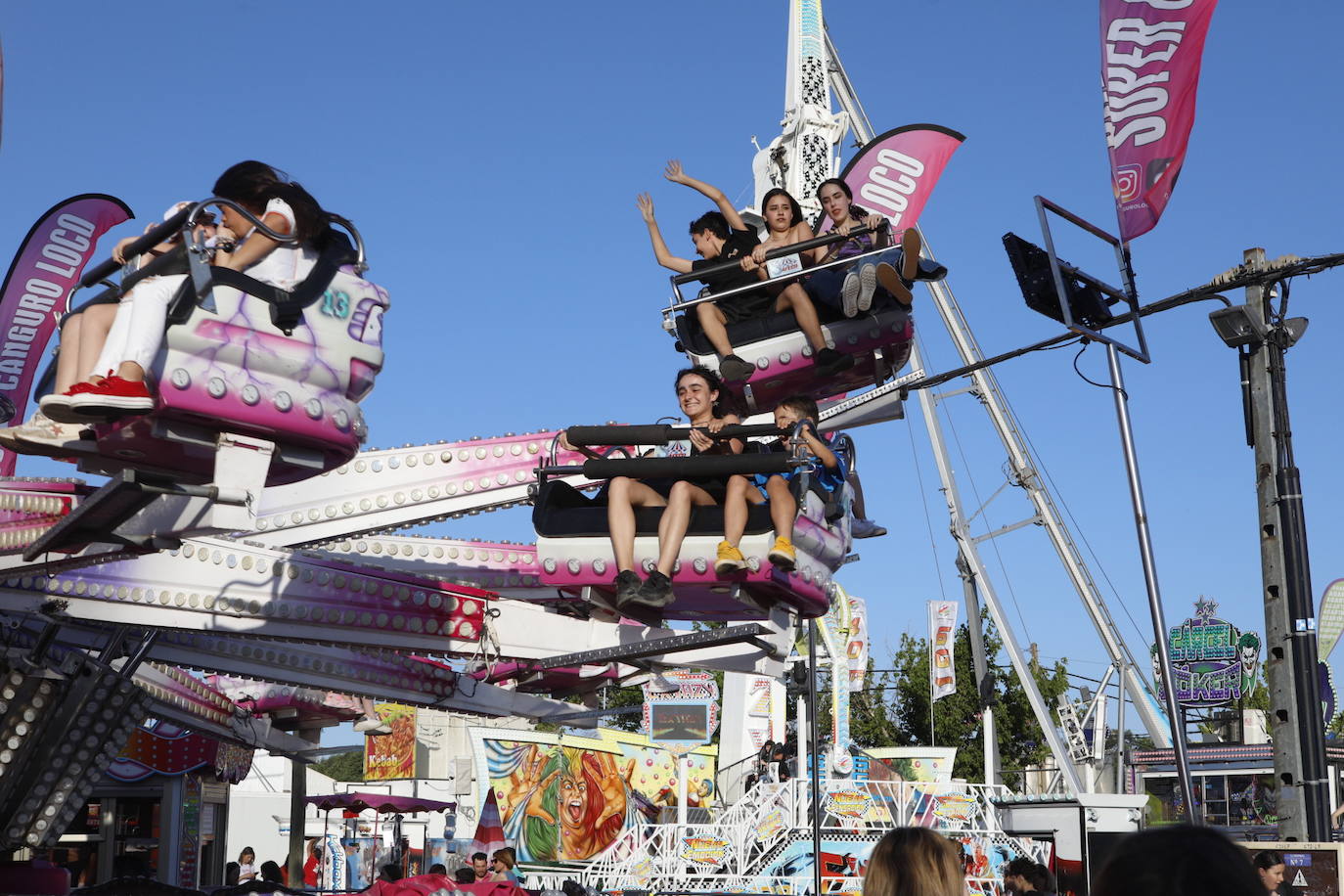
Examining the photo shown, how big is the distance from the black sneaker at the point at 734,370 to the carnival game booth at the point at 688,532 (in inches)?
22.9

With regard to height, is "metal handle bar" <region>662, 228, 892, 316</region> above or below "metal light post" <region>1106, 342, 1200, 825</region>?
above

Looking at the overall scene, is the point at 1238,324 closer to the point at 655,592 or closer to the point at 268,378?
the point at 655,592

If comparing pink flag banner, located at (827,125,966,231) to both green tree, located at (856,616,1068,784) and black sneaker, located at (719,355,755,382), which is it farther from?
green tree, located at (856,616,1068,784)

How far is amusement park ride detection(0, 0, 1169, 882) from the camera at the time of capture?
5.62 metres

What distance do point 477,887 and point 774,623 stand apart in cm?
331

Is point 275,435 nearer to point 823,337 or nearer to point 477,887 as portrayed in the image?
point 823,337

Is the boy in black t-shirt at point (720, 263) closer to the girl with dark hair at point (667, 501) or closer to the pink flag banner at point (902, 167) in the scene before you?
the girl with dark hair at point (667, 501)

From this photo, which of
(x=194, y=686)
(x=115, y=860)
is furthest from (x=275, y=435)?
(x=115, y=860)

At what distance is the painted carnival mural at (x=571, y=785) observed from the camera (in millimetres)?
24625

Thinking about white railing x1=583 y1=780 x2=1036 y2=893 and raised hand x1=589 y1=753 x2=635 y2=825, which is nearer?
white railing x1=583 y1=780 x2=1036 y2=893

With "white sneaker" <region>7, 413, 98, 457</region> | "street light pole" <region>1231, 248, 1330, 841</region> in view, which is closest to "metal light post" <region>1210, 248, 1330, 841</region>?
"street light pole" <region>1231, 248, 1330, 841</region>

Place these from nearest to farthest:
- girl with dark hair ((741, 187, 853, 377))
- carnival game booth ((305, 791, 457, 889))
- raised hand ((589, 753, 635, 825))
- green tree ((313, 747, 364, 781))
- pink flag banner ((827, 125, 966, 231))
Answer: girl with dark hair ((741, 187, 853, 377))
pink flag banner ((827, 125, 966, 231))
carnival game booth ((305, 791, 457, 889))
raised hand ((589, 753, 635, 825))
green tree ((313, 747, 364, 781))

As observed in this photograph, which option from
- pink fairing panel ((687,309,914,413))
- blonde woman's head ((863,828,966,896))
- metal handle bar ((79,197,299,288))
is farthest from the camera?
pink fairing panel ((687,309,914,413))

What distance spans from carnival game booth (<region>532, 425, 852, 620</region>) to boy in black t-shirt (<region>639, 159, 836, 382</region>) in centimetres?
100
